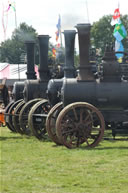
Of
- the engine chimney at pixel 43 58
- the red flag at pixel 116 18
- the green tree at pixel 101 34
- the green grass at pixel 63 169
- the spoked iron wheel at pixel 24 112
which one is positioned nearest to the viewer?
the green grass at pixel 63 169

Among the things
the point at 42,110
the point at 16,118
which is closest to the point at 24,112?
the point at 16,118

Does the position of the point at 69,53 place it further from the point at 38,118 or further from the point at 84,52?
the point at 84,52

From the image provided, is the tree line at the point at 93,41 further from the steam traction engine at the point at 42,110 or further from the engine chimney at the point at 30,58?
the steam traction engine at the point at 42,110

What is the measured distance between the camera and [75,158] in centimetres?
879

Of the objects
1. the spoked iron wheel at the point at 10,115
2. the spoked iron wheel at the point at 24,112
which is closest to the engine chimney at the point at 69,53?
the spoked iron wheel at the point at 24,112

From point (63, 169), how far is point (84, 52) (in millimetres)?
3859

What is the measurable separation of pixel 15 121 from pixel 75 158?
19.1ft

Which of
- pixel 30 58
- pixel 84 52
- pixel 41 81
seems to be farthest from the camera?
pixel 30 58

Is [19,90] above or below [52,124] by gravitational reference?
above

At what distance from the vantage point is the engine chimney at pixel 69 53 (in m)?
13.9

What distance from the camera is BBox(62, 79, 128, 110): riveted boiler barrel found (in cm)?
1048

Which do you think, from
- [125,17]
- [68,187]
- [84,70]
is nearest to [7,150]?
[84,70]

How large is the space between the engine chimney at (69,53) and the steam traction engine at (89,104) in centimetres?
294

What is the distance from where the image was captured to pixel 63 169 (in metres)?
7.71
